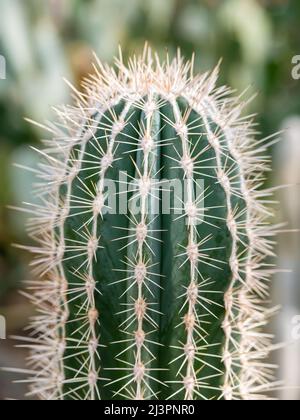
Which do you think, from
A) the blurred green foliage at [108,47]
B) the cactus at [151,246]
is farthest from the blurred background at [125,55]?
the cactus at [151,246]

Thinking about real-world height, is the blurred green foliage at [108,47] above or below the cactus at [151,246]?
above

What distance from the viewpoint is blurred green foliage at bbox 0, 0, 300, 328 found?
1.94m

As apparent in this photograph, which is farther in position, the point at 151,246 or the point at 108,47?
the point at 108,47

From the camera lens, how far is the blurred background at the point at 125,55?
190cm

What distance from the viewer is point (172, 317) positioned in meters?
0.97

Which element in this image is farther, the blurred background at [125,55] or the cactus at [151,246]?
the blurred background at [125,55]

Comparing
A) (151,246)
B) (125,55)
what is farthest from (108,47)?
(151,246)

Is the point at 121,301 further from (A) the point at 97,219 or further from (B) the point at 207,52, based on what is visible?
(B) the point at 207,52

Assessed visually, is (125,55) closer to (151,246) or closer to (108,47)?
(108,47)

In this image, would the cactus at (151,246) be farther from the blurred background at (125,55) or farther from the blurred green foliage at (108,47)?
the blurred green foliage at (108,47)

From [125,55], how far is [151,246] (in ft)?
4.01

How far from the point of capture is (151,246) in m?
0.95

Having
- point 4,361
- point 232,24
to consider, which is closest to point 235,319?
point 4,361

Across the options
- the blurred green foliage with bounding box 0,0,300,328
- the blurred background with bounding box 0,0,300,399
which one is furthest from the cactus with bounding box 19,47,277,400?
the blurred green foliage with bounding box 0,0,300,328
